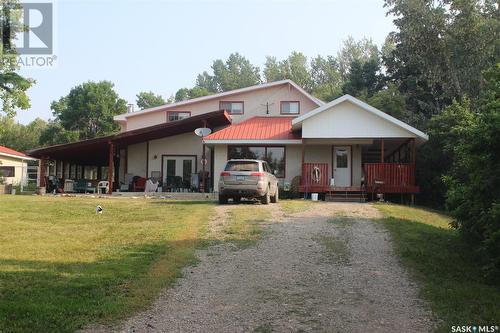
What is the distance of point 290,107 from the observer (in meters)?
28.1

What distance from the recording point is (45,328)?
16.6ft

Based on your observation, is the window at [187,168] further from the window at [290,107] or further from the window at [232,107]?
the window at [290,107]

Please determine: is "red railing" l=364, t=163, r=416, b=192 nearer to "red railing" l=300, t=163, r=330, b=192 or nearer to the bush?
"red railing" l=300, t=163, r=330, b=192

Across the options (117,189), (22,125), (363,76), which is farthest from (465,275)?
(22,125)

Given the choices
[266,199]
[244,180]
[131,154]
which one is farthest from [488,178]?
[131,154]

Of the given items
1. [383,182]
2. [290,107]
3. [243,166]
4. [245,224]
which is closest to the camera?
[245,224]

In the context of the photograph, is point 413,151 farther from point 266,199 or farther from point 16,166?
point 16,166

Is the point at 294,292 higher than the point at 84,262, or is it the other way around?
the point at 84,262

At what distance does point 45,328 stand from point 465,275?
241 inches

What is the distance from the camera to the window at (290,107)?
1103 inches

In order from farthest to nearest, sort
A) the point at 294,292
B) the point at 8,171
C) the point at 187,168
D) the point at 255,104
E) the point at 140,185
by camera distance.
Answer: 1. the point at 8,171
2. the point at 255,104
3. the point at 187,168
4. the point at 140,185
5. the point at 294,292

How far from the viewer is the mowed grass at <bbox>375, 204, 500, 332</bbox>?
5.79 metres

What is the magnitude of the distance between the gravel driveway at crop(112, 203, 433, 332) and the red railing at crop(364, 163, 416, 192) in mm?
10646

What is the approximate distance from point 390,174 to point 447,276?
1391 centimetres
